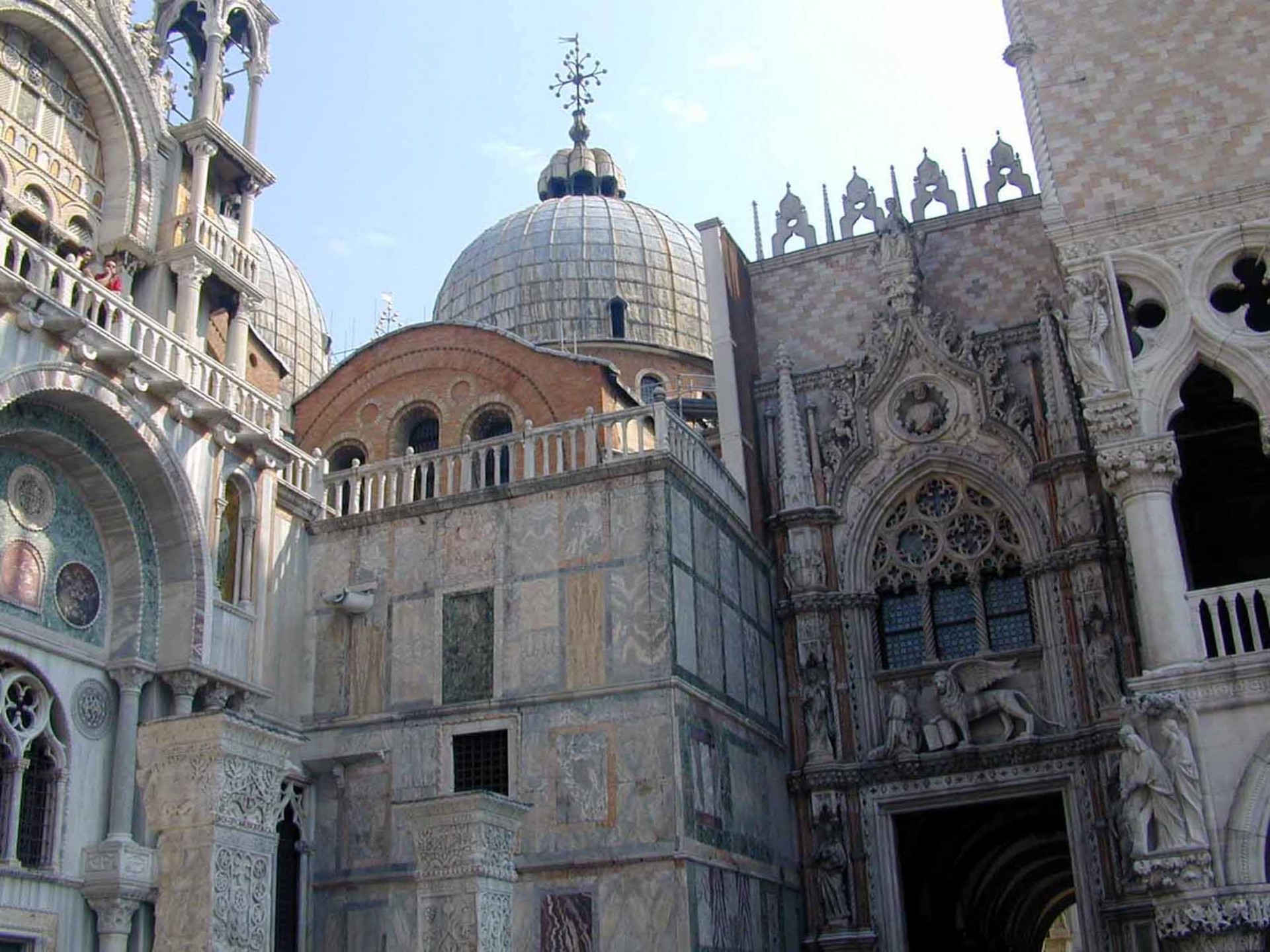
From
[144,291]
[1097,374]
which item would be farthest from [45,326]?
[1097,374]

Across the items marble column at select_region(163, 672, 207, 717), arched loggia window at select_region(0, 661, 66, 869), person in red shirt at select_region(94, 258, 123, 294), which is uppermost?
person in red shirt at select_region(94, 258, 123, 294)

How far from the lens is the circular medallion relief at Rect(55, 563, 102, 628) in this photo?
15.3 metres

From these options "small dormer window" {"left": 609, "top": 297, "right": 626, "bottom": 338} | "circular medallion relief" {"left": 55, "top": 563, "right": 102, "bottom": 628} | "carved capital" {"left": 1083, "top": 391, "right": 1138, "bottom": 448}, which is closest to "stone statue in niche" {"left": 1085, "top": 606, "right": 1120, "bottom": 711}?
"carved capital" {"left": 1083, "top": 391, "right": 1138, "bottom": 448}

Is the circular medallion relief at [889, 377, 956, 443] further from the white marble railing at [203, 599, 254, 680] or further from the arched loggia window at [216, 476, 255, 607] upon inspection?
the white marble railing at [203, 599, 254, 680]

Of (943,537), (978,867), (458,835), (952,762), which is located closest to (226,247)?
(458,835)

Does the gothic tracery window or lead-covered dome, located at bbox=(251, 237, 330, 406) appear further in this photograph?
lead-covered dome, located at bbox=(251, 237, 330, 406)

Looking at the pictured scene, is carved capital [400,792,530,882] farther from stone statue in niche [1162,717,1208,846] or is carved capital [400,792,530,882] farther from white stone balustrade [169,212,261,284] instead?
white stone balustrade [169,212,261,284]

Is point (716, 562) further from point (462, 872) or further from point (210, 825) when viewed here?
point (210, 825)

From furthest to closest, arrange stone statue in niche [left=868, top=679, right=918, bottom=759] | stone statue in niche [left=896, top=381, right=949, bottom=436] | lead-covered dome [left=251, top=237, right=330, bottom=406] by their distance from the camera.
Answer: lead-covered dome [left=251, top=237, right=330, bottom=406], stone statue in niche [left=896, top=381, right=949, bottom=436], stone statue in niche [left=868, top=679, right=918, bottom=759]

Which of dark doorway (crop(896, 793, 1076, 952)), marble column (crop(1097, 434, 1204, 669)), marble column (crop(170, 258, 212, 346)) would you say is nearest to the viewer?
marble column (crop(1097, 434, 1204, 669))

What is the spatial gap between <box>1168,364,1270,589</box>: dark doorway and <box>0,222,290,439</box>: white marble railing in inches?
463

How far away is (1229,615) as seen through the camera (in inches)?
569

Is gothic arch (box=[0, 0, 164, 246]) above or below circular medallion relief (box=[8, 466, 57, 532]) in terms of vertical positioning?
above

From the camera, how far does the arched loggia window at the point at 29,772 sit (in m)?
14.1
